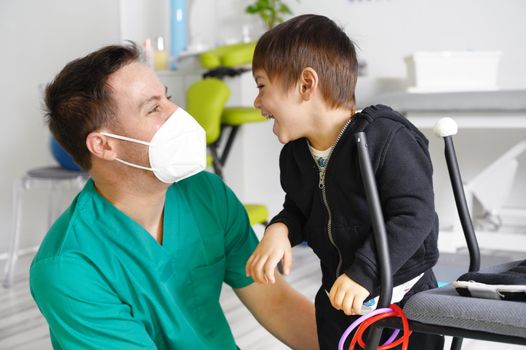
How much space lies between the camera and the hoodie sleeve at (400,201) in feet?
3.53

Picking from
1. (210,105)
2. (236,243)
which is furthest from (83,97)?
(210,105)

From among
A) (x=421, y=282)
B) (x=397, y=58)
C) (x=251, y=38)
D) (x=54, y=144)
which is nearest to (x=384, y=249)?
(x=421, y=282)

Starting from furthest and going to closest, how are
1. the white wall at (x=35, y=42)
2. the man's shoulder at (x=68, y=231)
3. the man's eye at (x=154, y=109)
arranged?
the white wall at (x=35, y=42) < the man's eye at (x=154, y=109) < the man's shoulder at (x=68, y=231)

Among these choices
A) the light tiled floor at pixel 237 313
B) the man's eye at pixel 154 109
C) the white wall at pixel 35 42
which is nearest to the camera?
the man's eye at pixel 154 109

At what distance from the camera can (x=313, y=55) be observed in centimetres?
125

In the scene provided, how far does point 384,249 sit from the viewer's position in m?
1.02

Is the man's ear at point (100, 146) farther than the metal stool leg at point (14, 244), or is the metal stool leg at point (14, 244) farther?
the metal stool leg at point (14, 244)

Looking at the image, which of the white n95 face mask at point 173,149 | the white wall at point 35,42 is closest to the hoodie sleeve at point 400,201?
the white n95 face mask at point 173,149

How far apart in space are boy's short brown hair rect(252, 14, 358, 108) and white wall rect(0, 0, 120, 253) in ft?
8.27

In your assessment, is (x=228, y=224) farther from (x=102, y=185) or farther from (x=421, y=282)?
(x=421, y=282)

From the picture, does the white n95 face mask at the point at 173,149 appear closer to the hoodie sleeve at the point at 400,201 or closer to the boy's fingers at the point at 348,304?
the hoodie sleeve at the point at 400,201

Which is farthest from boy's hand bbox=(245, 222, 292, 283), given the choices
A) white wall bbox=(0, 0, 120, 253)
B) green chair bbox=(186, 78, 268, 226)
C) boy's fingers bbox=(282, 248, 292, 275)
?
white wall bbox=(0, 0, 120, 253)

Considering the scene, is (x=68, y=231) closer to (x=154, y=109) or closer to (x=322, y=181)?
(x=154, y=109)

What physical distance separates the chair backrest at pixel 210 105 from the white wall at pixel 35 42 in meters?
0.76
